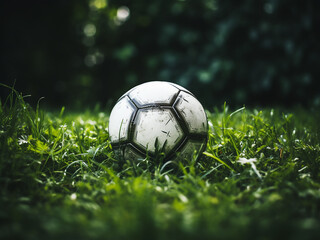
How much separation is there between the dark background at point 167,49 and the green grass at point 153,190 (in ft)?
9.36

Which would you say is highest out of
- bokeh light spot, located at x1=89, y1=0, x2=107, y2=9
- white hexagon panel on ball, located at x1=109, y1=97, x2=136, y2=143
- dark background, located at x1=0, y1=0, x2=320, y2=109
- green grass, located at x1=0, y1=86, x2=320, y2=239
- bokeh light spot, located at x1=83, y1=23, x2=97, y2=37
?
bokeh light spot, located at x1=89, y1=0, x2=107, y2=9

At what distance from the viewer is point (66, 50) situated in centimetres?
724

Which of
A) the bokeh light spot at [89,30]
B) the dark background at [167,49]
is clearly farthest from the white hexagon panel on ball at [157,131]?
the bokeh light spot at [89,30]

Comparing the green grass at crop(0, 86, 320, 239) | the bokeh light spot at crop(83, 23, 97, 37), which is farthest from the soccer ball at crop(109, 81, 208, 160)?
the bokeh light spot at crop(83, 23, 97, 37)

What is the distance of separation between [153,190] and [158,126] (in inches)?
18.6

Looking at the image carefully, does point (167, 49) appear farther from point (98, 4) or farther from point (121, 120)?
point (121, 120)

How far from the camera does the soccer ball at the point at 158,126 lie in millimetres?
1852

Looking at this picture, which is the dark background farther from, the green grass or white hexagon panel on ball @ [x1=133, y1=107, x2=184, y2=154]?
white hexagon panel on ball @ [x1=133, y1=107, x2=184, y2=154]

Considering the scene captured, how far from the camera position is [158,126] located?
185 centimetres

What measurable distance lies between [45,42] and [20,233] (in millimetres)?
6570

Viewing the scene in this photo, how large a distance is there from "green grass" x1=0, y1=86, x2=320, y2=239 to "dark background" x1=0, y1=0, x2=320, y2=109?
2854 millimetres

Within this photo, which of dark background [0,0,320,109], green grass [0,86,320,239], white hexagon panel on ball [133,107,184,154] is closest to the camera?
green grass [0,86,320,239]

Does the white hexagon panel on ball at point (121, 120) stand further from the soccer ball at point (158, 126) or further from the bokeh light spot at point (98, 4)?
the bokeh light spot at point (98, 4)

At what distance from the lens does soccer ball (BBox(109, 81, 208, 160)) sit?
1.85m
